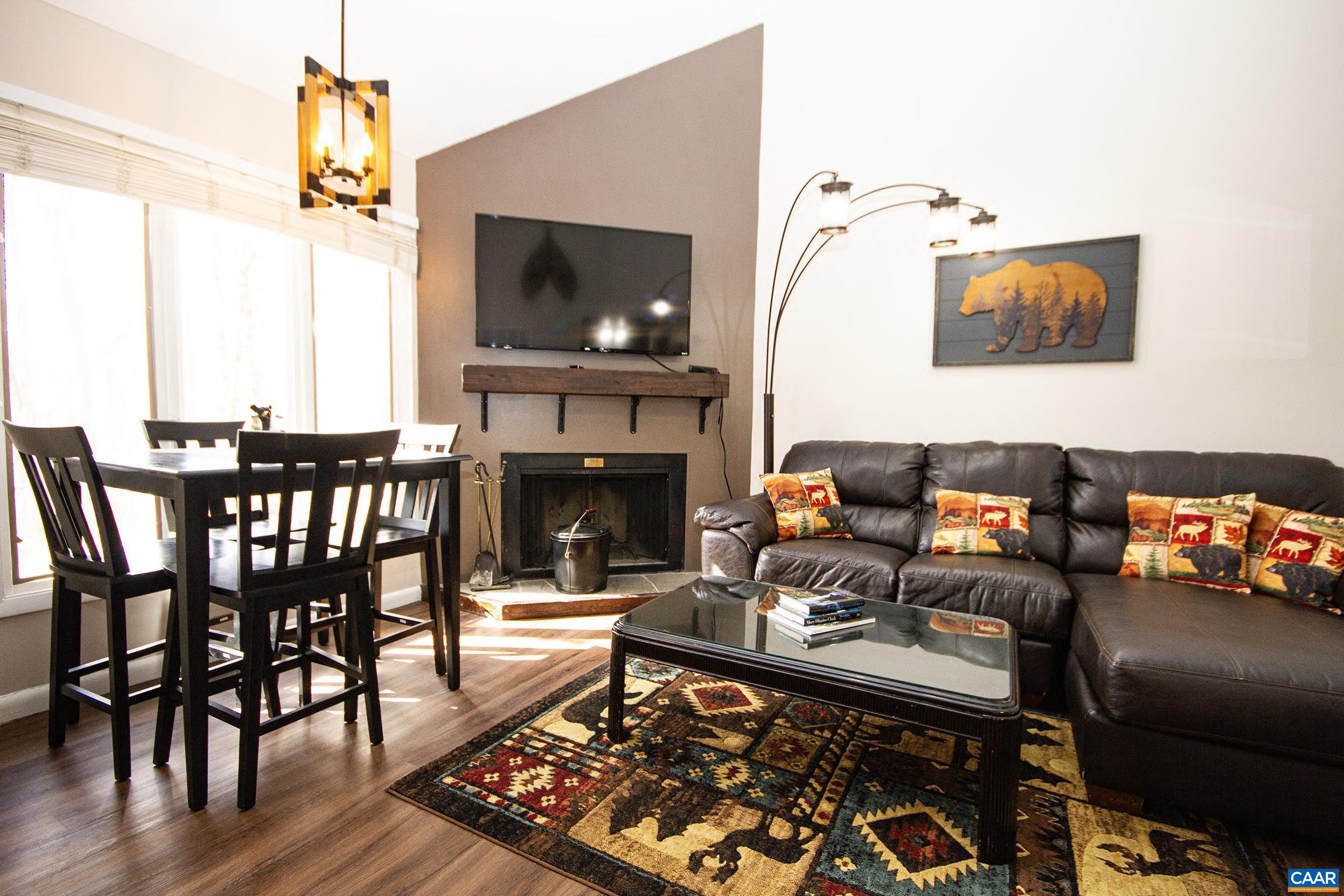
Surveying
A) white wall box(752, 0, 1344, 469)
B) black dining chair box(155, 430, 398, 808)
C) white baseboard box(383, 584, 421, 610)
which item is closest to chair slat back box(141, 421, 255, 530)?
black dining chair box(155, 430, 398, 808)

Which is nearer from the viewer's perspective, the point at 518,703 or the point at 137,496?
the point at 518,703

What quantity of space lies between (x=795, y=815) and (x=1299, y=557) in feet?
6.51

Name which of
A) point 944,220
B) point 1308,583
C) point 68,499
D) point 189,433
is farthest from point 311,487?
point 1308,583

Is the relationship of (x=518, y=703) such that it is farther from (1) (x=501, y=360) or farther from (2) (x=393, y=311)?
(2) (x=393, y=311)

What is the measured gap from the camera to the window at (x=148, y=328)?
217cm

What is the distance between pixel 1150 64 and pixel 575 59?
276 cm

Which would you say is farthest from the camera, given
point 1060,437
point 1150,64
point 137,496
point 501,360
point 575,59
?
point 501,360

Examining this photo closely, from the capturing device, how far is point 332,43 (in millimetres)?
2689

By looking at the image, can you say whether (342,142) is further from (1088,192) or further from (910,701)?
(1088,192)

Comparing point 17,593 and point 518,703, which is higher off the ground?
point 17,593

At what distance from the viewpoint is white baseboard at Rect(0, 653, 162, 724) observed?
2062 mm

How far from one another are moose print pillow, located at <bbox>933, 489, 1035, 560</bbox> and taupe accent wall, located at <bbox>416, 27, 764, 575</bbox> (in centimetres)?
137

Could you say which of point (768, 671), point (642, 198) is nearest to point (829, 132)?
point (642, 198)

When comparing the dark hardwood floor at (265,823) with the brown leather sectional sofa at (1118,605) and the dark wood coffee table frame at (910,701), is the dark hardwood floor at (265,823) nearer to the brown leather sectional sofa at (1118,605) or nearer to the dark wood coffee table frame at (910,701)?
the brown leather sectional sofa at (1118,605)
